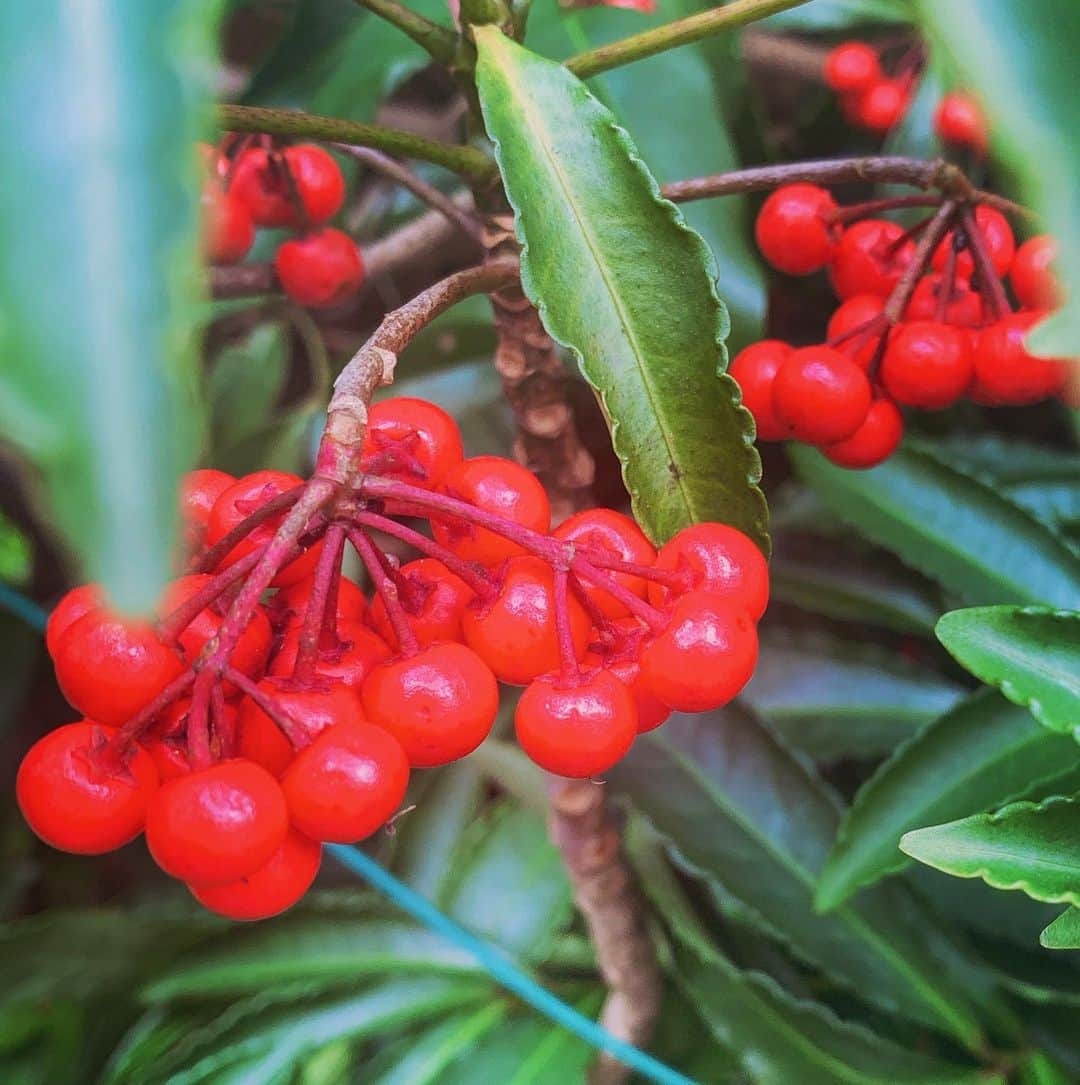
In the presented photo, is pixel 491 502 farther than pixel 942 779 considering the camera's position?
No

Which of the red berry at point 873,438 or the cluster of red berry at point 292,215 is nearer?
the red berry at point 873,438

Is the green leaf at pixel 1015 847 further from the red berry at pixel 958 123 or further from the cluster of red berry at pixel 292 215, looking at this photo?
the red berry at pixel 958 123

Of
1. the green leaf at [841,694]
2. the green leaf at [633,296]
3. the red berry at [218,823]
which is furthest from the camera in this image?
the green leaf at [841,694]

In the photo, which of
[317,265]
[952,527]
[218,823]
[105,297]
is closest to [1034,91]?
[105,297]

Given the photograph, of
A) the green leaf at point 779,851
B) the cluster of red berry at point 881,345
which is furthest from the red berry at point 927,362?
the green leaf at point 779,851

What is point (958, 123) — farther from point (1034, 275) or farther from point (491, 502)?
point (491, 502)

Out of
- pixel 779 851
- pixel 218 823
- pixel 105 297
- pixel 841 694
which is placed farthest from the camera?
pixel 841 694
